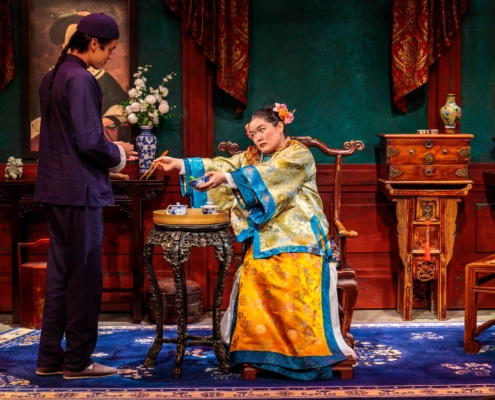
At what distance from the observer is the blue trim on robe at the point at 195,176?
188 inches

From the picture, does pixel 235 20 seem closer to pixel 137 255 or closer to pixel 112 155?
pixel 137 255

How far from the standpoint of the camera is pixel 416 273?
5.86 meters

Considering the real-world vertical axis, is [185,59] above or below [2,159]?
above

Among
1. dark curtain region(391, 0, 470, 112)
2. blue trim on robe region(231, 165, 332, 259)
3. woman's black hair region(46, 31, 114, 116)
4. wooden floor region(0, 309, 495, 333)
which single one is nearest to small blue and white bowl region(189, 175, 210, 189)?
blue trim on robe region(231, 165, 332, 259)

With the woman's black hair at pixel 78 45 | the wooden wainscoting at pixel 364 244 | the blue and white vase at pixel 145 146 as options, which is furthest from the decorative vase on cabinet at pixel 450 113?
the woman's black hair at pixel 78 45

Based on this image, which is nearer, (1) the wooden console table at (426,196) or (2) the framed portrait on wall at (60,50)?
(1) the wooden console table at (426,196)

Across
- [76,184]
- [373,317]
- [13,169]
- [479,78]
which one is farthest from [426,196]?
[13,169]

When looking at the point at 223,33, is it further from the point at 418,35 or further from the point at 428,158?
the point at 428,158

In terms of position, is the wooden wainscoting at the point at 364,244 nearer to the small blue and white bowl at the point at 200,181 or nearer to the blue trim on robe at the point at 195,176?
the blue trim on robe at the point at 195,176

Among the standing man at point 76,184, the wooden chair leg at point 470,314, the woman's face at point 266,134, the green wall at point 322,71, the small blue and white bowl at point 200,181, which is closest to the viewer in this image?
the standing man at point 76,184

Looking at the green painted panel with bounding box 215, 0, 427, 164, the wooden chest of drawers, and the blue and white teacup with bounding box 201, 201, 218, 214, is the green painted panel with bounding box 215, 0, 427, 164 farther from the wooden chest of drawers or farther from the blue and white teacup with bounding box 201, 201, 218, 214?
the blue and white teacup with bounding box 201, 201, 218, 214

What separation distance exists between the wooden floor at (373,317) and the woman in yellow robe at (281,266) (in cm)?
133

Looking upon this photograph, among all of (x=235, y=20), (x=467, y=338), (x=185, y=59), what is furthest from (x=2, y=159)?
(x=467, y=338)

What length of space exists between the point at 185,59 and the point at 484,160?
2.23m
